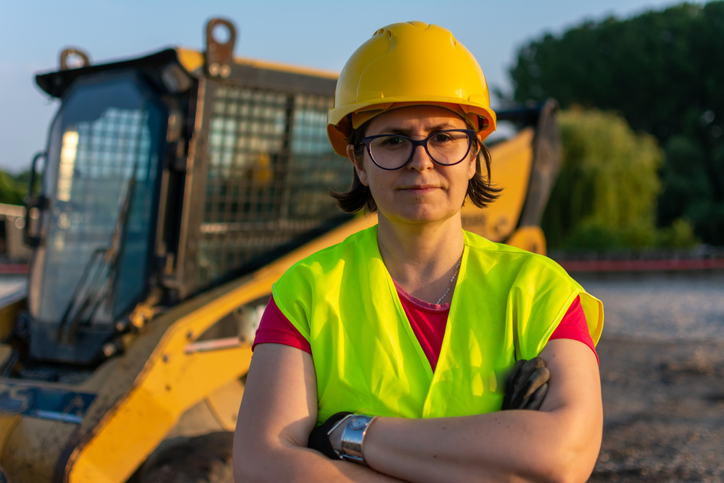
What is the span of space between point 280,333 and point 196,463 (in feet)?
5.09

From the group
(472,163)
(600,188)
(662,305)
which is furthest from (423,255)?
(600,188)

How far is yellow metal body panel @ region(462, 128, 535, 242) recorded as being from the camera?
4.50 meters

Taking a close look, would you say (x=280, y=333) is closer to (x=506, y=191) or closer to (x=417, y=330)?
(x=417, y=330)

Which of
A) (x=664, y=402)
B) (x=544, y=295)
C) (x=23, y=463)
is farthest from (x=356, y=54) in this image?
(x=664, y=402)

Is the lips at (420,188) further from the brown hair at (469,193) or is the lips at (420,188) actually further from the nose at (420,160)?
the brown hair at (469,193)

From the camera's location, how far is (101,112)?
3.48m

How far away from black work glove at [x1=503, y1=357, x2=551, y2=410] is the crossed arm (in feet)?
0.08

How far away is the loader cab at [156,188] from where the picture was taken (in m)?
3.25

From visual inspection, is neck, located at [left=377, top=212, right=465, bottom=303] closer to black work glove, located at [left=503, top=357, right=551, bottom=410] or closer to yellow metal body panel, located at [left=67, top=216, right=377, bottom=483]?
black work glove, located at [left=503, top=357, right=551, bottom=410]

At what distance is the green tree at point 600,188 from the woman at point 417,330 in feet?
59.2

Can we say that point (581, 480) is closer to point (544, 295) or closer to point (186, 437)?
point (544, 295)

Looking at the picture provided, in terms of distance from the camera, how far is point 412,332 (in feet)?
4.75

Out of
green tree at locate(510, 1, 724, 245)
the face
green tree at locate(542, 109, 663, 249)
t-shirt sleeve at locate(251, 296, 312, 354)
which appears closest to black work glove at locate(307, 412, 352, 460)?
t-shirt sleeve at locate(251, 296, 312, 354)

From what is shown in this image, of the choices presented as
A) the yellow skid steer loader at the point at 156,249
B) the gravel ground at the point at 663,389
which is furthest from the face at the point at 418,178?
the gravel ground at the point at 663,389
